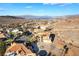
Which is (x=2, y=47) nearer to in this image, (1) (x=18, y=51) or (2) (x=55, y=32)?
(1) (x=18, y=51)

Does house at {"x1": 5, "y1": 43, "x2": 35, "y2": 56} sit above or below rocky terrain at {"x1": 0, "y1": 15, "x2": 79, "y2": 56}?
below

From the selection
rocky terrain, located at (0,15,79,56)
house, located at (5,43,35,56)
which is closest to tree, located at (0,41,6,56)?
house, located at (5,43,35,56)

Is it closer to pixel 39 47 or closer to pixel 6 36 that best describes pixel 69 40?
pixel 39 47

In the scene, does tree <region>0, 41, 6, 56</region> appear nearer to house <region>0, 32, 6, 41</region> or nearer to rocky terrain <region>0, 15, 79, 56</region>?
house <region>0, 32, 6, 41</region>

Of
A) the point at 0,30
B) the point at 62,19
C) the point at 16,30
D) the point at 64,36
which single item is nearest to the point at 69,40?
the point at 64,36

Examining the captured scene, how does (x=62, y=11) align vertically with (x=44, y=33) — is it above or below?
above

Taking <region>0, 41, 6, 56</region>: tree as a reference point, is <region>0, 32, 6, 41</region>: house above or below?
above

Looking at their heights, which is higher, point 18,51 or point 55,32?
point 55,32

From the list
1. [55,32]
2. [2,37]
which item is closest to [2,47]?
[2,37]
